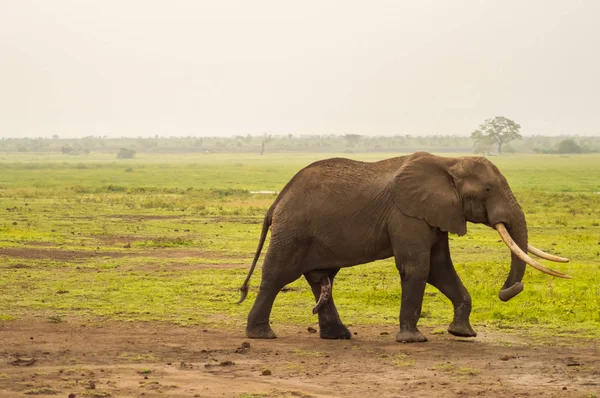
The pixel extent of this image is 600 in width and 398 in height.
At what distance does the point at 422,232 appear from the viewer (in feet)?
45.1

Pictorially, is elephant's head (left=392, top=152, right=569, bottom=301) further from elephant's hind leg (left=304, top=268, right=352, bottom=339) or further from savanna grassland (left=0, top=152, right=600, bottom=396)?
elephant's hind leg (left=304, top=268, right=352, bottom=339)

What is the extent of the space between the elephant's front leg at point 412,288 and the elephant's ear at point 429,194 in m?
0.51

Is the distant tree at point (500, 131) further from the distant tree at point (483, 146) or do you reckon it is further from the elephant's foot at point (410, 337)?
the elephant's foot at point (410, 337)

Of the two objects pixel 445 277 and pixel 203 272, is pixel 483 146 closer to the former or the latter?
pixel 203 272

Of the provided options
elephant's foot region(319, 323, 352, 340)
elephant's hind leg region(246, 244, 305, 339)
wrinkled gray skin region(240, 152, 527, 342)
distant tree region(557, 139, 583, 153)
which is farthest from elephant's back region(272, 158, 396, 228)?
distant tree region(557, 139, 583, 153)

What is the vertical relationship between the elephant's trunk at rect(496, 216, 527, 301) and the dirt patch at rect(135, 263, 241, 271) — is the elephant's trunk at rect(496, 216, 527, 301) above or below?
above

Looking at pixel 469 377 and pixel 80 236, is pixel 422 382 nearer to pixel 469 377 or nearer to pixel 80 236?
pixel 469 377

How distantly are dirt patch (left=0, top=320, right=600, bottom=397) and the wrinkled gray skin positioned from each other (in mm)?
585

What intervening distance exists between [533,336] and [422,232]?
206cm

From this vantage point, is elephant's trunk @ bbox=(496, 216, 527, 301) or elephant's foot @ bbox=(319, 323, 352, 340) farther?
elephant's foot @ bbox=(319, 323, 352, 340)

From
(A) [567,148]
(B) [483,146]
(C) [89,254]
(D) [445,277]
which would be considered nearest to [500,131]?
(B) [483,146]

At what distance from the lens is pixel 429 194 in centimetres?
1381

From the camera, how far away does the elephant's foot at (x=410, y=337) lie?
529 inches

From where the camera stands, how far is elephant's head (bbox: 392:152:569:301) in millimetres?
13664
